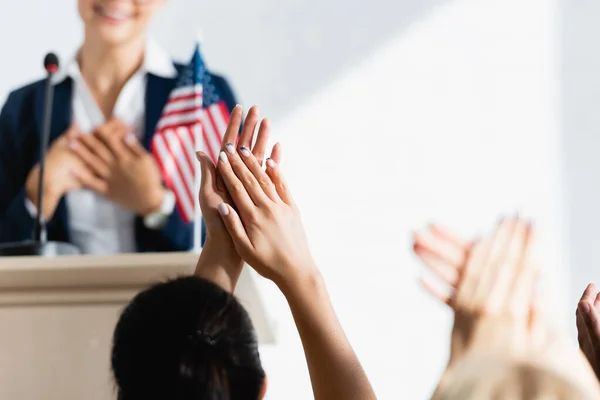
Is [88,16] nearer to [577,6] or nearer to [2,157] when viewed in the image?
[2,157]

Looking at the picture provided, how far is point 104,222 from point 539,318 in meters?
0.99

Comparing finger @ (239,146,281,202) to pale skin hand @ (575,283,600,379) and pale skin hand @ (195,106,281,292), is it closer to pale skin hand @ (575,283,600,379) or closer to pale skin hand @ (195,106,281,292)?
pale skin hand @ (195,106,281,292)

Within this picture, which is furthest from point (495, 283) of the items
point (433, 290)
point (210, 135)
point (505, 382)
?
point (210, 135)

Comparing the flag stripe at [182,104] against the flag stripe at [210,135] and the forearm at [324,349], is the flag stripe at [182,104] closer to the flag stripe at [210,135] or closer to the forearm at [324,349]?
the flag stripe at [210,135]

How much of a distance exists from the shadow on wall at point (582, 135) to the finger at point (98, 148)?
3.48 feet

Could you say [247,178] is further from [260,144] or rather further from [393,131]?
[393,131]

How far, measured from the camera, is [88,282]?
1.37m

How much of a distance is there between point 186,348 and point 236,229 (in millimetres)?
285

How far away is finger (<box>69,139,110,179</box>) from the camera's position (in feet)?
6.46

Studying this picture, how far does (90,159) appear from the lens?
1.99 meters

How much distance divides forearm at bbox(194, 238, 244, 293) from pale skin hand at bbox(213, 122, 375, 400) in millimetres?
29

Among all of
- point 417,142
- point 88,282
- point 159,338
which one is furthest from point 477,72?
point 159,338

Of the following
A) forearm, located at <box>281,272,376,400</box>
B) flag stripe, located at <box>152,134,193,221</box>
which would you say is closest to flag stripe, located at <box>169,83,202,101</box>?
flag stripe, located at <box>152,134,193,221</box>

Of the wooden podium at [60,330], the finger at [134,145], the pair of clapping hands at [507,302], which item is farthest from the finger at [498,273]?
the finger at [134,145]
